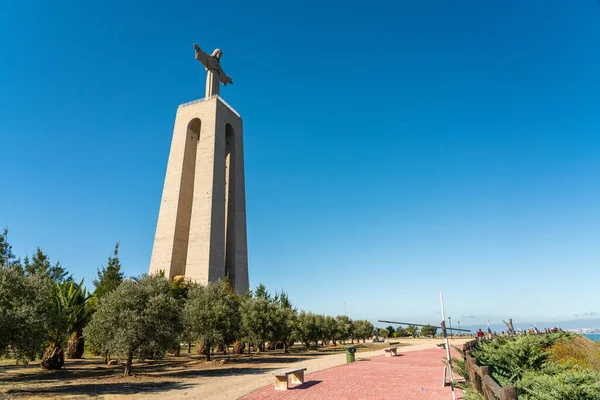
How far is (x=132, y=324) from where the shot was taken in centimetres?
1748

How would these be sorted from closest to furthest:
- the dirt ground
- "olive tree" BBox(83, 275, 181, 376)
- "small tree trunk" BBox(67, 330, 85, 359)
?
the dirt ground → "olive tree" BBox(83, 275, 181, 376) → "small tree trunk" BBox(67, 330, 85, 359)

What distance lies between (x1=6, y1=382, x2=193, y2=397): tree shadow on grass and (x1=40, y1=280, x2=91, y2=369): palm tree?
518 cm

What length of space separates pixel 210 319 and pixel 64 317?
904cm

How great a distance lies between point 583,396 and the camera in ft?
19.9

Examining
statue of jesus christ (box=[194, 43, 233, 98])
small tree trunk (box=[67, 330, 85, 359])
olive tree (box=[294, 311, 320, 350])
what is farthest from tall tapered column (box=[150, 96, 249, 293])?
small tree trunk (box=[67, 330, 85, 359])

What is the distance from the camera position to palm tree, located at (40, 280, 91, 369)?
2003 centimetres

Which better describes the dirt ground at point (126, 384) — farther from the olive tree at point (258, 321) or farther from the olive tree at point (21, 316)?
the olive tree at point (258, 321)

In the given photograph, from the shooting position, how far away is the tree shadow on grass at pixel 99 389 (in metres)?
12.9

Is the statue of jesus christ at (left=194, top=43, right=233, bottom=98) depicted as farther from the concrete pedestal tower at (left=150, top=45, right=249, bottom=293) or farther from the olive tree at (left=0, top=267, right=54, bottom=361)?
the olive tree at (left=0, top=267, right=54, bottom=361)

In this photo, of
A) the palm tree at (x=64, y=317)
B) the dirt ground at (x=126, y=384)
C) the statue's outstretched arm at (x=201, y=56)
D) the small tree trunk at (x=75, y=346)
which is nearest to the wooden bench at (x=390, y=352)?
the dirt ground at (x=126, y=384)

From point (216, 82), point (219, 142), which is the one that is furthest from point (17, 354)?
point (216, 82)

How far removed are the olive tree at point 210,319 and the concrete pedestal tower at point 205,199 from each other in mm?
16847

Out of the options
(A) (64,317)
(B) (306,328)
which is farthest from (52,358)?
(B) (306,328)

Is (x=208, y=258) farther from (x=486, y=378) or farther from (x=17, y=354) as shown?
(x=486, y=378)
